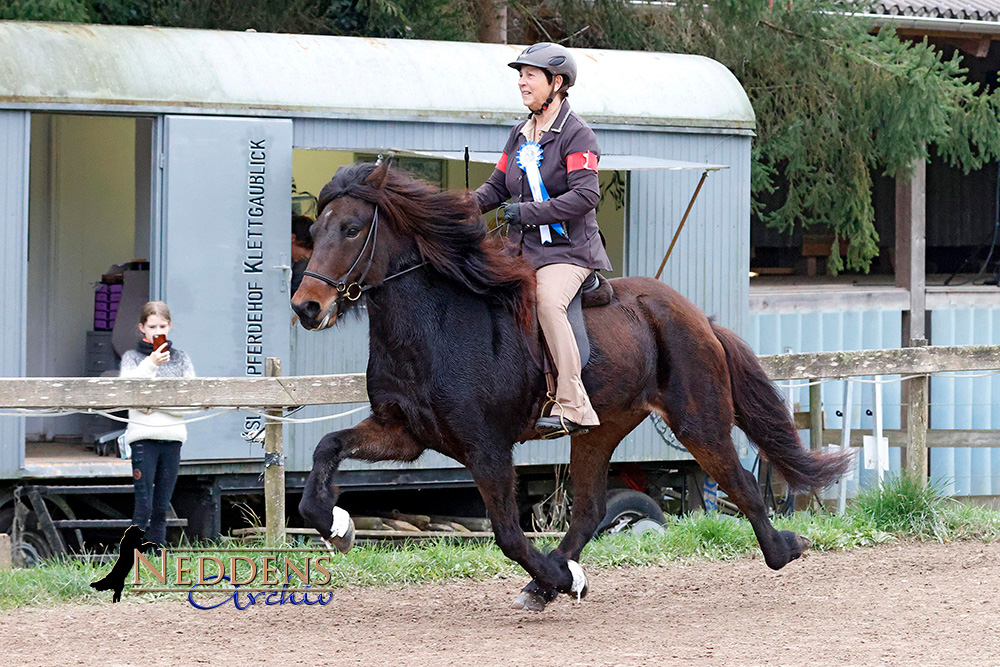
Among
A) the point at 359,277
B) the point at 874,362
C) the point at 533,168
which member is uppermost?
the point at 533,168

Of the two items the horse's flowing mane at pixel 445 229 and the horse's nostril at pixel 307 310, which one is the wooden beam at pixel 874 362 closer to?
the horse's flowing mane at pixel 445 229

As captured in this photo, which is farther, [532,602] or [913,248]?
[913,248]

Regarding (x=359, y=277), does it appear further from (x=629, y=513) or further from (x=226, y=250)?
(x=629, y=513)

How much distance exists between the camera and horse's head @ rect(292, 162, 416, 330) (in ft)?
16.6

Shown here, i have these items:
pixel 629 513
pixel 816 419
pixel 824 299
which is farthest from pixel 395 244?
pixel 824 299

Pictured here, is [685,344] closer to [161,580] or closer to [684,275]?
[161,580]

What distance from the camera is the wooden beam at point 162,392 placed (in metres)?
6.50

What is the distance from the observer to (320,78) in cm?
895

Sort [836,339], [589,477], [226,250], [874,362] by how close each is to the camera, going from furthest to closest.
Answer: [836,339], [226,250], [874,362], [589,477]

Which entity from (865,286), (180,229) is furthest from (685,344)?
(865,286)

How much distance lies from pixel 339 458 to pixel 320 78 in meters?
4.25

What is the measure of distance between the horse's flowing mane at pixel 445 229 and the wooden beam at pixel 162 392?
1737 mm

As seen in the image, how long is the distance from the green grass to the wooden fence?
467 mm

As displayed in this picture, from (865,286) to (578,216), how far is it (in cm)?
845
